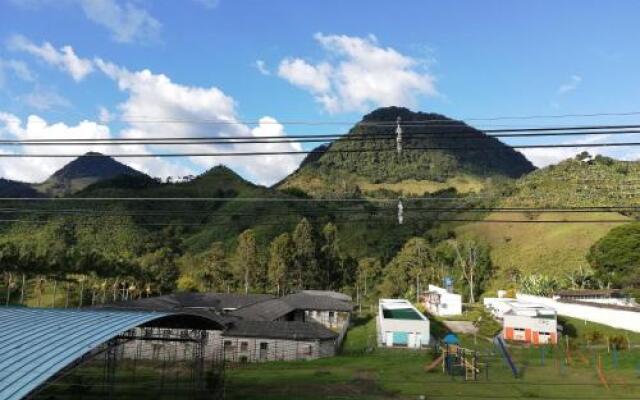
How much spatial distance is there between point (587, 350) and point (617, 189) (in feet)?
246

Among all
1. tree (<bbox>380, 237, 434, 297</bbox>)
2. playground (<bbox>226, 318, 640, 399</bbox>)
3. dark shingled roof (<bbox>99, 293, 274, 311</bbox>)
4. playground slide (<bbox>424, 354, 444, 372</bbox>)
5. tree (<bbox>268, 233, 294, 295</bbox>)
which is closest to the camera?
playground (<bbox>226, 318, 640, 399</bbox>)

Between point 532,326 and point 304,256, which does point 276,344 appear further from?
point 304,256

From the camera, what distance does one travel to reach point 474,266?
79.9 metres

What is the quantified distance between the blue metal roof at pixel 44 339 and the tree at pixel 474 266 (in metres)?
66.1

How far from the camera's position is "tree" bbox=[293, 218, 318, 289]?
244ft

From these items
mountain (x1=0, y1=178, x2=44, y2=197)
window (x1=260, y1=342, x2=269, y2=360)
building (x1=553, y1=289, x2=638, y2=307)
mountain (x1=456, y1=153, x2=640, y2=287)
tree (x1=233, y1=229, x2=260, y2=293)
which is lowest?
window (x1=260, y1=342, x2=269, y2=360)

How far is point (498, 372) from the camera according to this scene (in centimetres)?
2961

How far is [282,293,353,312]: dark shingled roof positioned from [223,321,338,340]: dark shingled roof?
44.1 feet

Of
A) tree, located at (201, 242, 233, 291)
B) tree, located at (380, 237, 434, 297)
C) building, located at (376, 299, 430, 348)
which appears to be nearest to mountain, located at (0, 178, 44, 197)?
tree, located at (201, 242, 233, 291)

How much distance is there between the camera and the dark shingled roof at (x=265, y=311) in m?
43.2

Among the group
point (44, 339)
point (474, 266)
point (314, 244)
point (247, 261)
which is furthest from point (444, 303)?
point (44, 339)

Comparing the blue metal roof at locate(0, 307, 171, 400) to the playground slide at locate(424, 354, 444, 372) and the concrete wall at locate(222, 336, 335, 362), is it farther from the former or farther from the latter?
the concrete wall at locate(222, 336, 335, 362)

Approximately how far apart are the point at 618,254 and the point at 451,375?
148 feet

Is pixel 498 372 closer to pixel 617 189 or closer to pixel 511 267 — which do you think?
pixel 511 267
